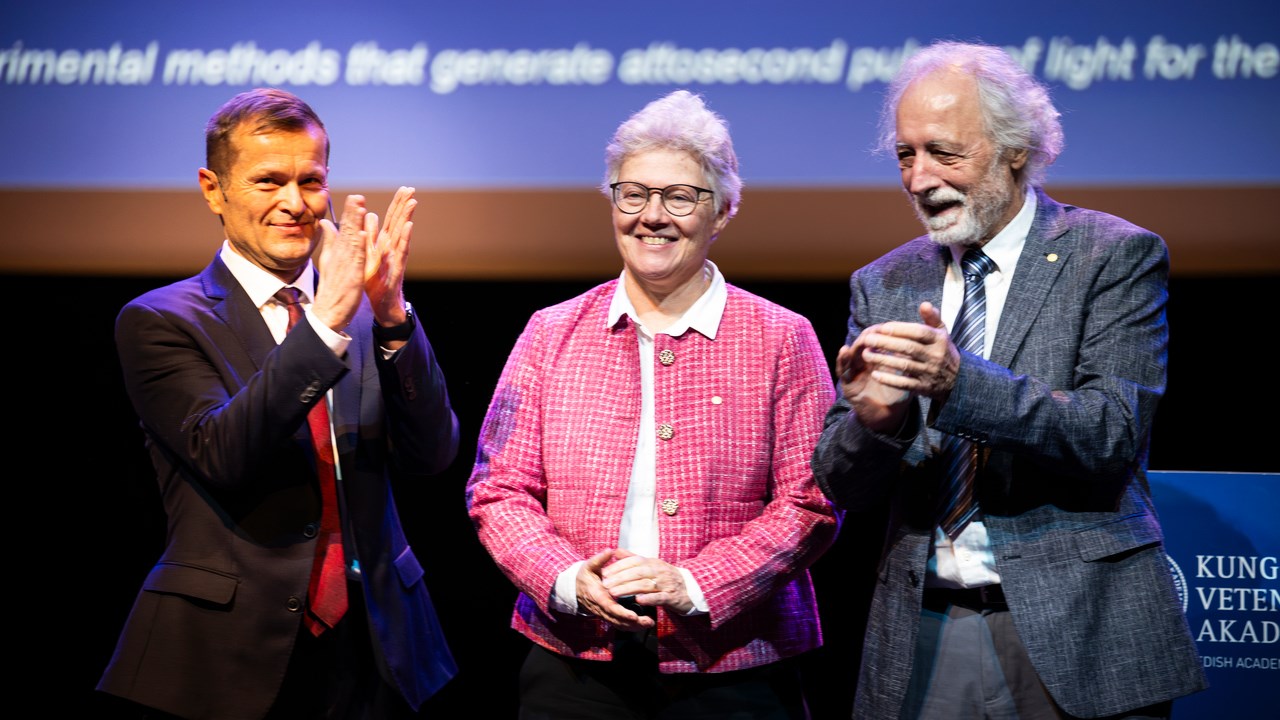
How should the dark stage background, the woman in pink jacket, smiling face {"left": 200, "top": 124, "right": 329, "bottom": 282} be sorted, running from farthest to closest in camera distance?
the dark stage background → smiling face {"left": 200, "top": 124, "right": 329, "bottom": 282} → the woman in pink jacket

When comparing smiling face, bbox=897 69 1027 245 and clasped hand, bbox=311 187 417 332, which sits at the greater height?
smiling face, bbox=897 69 1027 245

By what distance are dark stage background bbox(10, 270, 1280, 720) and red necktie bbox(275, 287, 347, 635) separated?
4.37ft

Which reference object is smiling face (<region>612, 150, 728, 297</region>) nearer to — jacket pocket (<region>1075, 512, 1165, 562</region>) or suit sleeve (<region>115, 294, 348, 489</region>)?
suit sleeve (<region>115, 294, 348, 489</region>)

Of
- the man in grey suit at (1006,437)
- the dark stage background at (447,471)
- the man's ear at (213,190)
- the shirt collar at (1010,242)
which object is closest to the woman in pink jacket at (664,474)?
the man in grey suit at (1006,437)

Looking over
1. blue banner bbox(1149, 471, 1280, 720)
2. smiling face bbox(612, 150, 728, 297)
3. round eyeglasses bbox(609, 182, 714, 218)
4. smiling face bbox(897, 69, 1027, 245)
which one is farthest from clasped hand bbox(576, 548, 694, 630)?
blue banner bbox(1149, 471, 1280, 720)

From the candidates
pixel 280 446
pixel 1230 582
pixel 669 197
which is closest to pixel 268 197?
pixel 280 446

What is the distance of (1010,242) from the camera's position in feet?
6.82

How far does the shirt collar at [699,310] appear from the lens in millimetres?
2365

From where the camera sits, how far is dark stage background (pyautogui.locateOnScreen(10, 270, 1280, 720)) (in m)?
3.36

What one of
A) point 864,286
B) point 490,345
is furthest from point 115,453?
point 864,286

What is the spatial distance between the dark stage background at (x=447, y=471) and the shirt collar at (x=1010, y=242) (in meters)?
1.36

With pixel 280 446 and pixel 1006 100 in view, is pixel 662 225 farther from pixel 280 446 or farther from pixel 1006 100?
pixel 280 446

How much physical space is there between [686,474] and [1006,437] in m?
0.67

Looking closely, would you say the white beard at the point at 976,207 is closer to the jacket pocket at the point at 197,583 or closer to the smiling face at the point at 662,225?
Result: the smiling face at the point at 662,225
